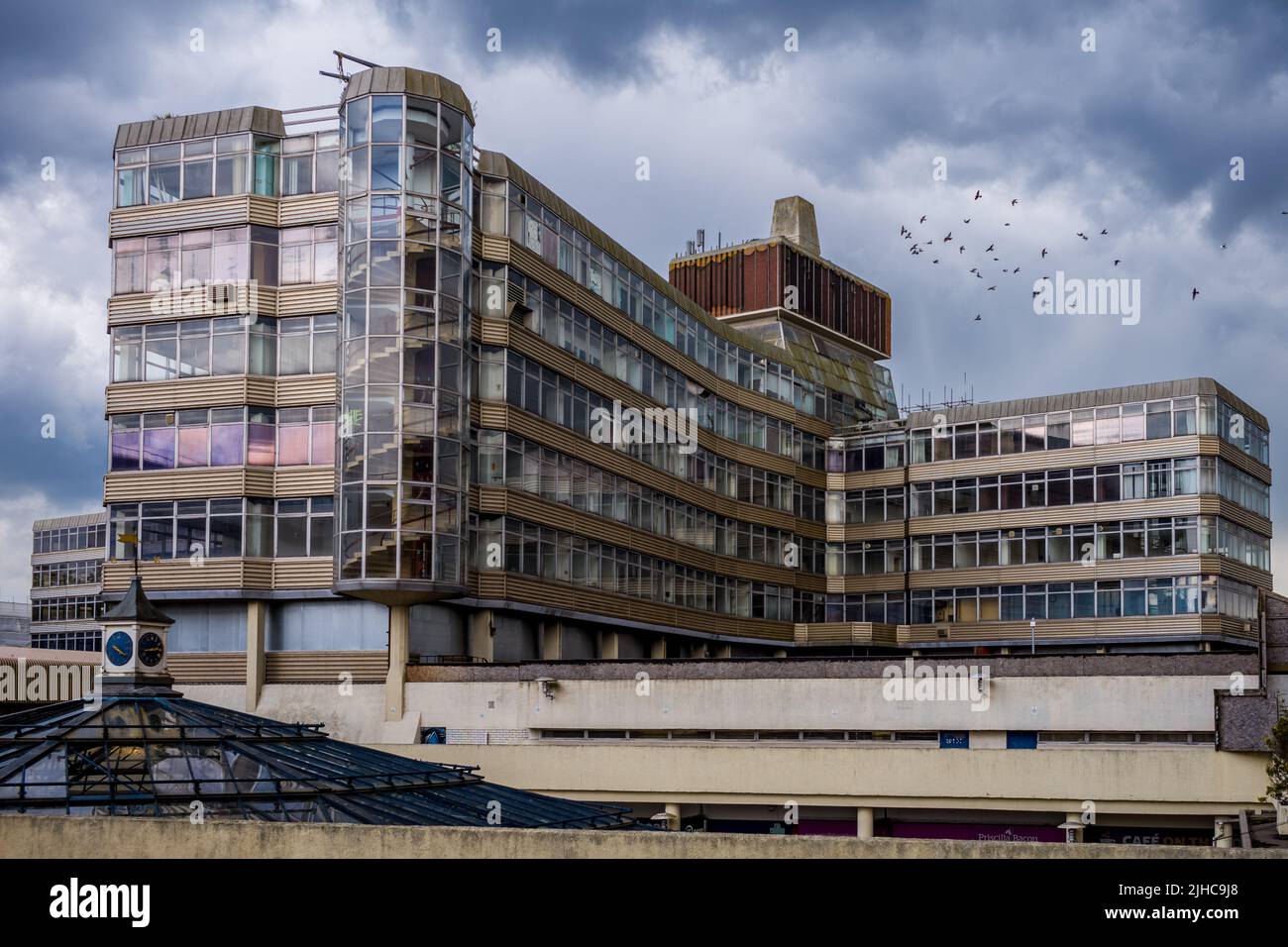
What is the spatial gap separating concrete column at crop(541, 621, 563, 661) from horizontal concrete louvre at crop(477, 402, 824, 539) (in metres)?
6.43

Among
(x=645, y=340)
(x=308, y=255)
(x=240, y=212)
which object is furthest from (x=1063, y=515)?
(x=240, y=212)

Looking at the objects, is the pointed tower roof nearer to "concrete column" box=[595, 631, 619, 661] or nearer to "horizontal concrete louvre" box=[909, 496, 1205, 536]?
"concrete column" box=[595, 631, 619, 661]

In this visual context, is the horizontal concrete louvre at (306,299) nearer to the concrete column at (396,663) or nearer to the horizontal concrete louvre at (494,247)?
the horizontal concrete louvre at (494,247)

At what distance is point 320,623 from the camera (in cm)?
4816

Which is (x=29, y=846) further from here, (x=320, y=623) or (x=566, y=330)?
(x=566, y=330)

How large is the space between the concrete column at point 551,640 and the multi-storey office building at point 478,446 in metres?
0.23

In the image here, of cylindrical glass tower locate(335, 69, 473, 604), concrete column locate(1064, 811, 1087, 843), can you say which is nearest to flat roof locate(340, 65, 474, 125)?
cylindrical glass tower locate(335, 69, 473, 604)

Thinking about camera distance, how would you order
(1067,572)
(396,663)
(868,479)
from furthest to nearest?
(868,479) < (1067,572) < (396,663)

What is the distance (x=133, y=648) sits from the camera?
1038 inches

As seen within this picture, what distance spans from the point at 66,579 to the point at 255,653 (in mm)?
83470

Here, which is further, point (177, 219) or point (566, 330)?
point (566, 330)

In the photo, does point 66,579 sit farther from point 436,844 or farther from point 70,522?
point 436,844
